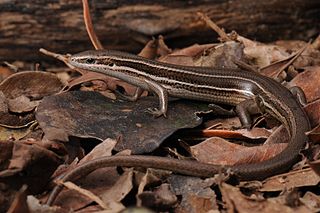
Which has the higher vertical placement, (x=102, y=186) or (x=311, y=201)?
(x=311, y=201)

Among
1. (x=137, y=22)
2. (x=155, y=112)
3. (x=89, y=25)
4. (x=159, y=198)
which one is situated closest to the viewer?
(x=159, y=198)

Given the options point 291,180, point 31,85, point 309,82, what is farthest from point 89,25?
point 291,180

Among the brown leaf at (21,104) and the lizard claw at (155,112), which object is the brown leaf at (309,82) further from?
the brown leaf at (21,104)

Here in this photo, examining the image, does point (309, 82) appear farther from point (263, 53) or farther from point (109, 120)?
point (109, 120)

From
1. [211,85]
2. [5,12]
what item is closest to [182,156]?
[211,85]

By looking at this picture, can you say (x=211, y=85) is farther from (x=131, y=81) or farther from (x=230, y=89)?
(x=131, y=81)

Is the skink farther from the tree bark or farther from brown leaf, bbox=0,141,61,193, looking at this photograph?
brown leaf, bbox=0,141,61,193

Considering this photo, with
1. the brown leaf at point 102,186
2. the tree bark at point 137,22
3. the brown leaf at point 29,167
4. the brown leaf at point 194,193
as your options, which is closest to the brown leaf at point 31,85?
the tree bark at point 137,22
